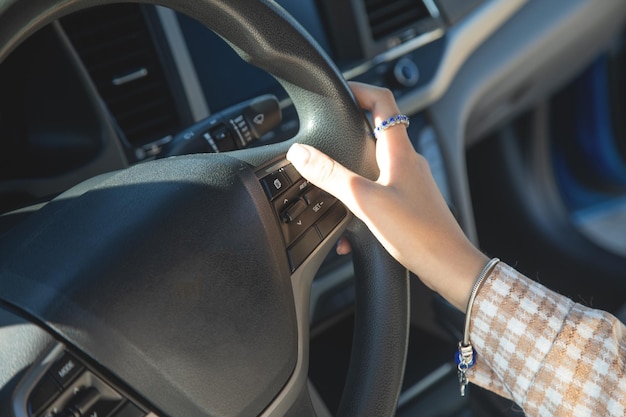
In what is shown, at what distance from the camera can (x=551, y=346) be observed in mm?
726

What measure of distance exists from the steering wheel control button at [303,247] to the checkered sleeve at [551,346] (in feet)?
0.57

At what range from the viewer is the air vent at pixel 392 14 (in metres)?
1.25

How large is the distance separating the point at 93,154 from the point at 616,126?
1614 mm

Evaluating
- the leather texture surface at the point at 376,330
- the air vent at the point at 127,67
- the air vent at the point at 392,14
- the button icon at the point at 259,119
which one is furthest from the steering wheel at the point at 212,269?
the air vent at the point at 392,14

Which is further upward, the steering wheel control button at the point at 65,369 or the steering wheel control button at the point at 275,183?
the steering wheel control button at the point at 275,183

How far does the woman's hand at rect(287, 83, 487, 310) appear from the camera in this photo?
2.27 ft

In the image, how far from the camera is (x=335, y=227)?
746 mm

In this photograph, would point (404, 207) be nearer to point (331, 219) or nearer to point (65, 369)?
point (331, 219)

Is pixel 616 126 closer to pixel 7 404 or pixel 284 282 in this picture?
pixel 284 282

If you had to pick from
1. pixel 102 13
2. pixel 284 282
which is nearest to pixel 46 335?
pixel 284 282

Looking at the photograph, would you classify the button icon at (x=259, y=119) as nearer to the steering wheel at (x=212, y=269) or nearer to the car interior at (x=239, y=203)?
the car interior at (x=239, y=203)

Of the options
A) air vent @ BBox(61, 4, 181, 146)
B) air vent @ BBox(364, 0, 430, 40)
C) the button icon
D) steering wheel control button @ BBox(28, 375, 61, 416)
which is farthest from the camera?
air vent @ BBox(364, 0, 430, 40)

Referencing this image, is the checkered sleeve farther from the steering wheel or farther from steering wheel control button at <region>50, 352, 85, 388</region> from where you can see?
steering wheel control button at <region>50, 352, 85, 388</region>

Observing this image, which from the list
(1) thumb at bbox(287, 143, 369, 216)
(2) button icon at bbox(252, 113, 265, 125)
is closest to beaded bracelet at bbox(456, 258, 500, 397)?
(1) thumb at bbox(287, 143, 369, 216)
